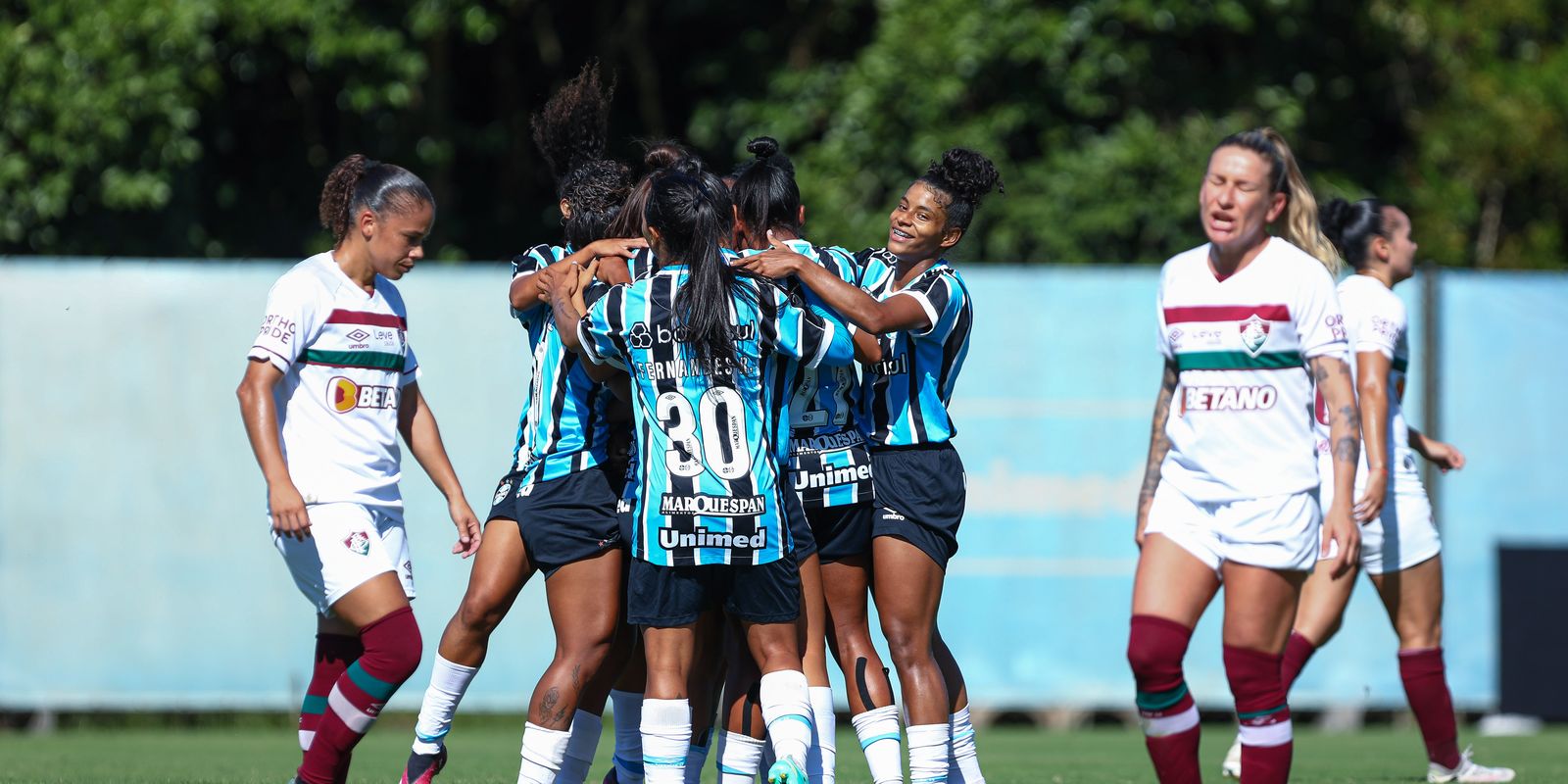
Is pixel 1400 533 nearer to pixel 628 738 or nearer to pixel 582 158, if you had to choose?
pixel 628 738

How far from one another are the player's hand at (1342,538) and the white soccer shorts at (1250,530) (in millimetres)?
103

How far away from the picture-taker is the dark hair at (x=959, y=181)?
5672mm

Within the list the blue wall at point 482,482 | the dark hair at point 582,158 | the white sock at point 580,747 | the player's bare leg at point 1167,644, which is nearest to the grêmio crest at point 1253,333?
the player's bare leg at point 1167,644

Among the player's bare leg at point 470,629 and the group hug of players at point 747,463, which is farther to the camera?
the player's bare leg at point 470,629

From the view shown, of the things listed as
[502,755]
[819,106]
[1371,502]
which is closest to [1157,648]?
[1371,502]

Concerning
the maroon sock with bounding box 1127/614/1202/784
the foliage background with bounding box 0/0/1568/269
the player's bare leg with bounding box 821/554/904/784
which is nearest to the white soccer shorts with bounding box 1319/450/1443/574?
the maroon sock with bounding box 1127/614/1202/784

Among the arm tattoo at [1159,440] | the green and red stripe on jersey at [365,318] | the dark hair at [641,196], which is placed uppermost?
the dark hair at [641,196]

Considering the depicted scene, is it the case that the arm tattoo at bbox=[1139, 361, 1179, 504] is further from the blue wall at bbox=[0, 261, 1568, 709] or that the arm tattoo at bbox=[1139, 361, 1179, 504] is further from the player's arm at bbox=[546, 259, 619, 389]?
the blue wall at bbox=[0, 261, 1568, 709]

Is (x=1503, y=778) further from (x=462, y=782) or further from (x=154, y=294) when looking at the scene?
(x=154, y=294)

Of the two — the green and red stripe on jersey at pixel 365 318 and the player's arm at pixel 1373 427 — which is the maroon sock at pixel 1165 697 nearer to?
the player's arm at pixel 1373 427

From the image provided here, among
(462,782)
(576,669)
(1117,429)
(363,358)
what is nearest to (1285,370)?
(576,669)

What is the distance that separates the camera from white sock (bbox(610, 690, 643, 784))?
18.6 feet

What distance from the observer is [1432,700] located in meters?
7.13

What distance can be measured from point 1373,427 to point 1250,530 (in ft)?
1.91
